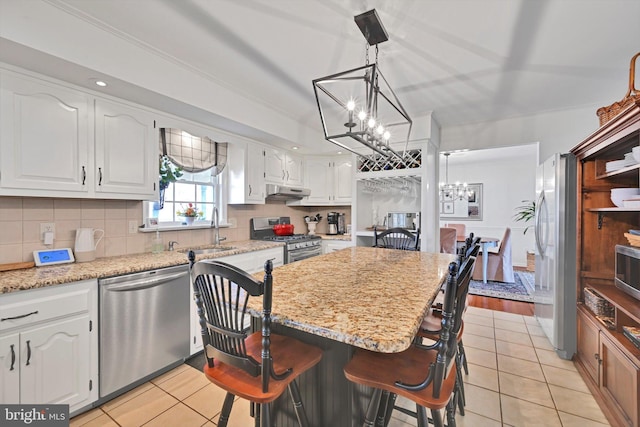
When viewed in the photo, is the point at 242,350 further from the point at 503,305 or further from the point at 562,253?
the point at 503,305

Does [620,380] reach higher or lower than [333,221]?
lower

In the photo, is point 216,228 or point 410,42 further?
point 216,228

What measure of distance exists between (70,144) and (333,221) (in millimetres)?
3372

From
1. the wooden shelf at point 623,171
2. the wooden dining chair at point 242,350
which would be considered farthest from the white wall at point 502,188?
the wooden dining chair at point 242,350

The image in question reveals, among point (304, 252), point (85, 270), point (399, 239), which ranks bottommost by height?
point (304, 252)

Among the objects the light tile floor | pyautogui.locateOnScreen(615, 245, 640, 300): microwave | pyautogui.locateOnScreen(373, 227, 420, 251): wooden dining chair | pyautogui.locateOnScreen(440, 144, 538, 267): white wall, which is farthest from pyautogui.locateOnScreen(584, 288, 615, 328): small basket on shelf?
pyautogui.locateOnScreen(440, 144, 538, 267): white wall

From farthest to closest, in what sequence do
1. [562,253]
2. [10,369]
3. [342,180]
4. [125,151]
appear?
1. [342,180]
2. [562,253]
3. [125,151]
4. [10,369]

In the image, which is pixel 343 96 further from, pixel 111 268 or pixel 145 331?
pixel 145 331

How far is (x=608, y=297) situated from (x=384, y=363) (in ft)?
5.90

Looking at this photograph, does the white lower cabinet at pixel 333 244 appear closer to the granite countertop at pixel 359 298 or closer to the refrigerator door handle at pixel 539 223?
the granite countertop at pixel 359 298

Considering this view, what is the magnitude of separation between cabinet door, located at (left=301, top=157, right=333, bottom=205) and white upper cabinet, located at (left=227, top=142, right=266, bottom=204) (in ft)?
3.45

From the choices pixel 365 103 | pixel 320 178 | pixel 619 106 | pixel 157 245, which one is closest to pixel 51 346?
pixel 157 245

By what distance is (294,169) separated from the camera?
4289 millimetres

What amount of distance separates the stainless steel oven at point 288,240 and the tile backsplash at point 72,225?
0.75 m
